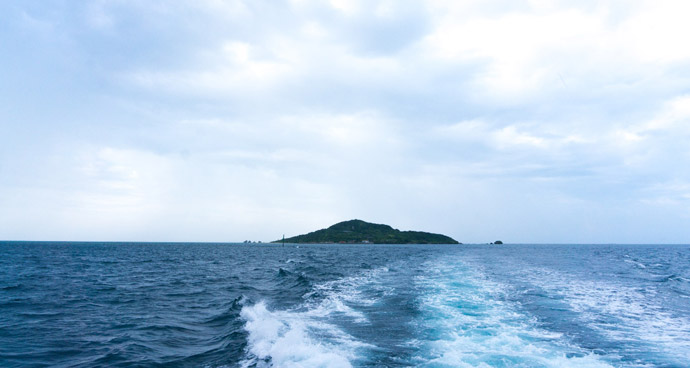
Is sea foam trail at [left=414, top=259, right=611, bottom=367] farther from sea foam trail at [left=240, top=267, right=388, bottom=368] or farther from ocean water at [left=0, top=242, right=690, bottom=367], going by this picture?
sea foam trail at [left=240, top=267, right=388, bottom=368]

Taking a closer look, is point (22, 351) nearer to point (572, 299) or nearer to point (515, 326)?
point (515, 326)

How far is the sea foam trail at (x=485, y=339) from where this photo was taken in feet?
39.2

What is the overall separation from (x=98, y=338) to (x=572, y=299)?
82.4 feet

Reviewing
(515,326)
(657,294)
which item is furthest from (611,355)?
(657,294)

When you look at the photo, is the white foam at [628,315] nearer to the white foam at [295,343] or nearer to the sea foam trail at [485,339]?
the sea foam trail at [485,339]

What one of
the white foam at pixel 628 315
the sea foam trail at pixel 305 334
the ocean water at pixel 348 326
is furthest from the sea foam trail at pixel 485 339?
the white foam at pixel 628 315

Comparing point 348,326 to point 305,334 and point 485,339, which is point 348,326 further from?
point 485,339

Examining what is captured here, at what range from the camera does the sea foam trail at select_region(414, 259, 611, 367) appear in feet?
39.2

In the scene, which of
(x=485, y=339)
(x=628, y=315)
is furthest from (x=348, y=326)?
(x=628, y=315)

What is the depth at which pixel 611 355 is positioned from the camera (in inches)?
501

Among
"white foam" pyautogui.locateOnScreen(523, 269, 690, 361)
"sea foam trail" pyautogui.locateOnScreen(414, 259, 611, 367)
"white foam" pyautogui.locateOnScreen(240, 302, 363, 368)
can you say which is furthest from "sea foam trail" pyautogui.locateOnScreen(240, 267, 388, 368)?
"white foam" pyautogui.locateOnScreen(523, 269, 690, 361)

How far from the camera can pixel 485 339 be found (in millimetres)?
14172

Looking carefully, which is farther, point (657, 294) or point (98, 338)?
point (657, 294)

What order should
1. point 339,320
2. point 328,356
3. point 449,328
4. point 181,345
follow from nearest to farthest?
point 328,356, point 181,345, point 449,328, point 339,320
